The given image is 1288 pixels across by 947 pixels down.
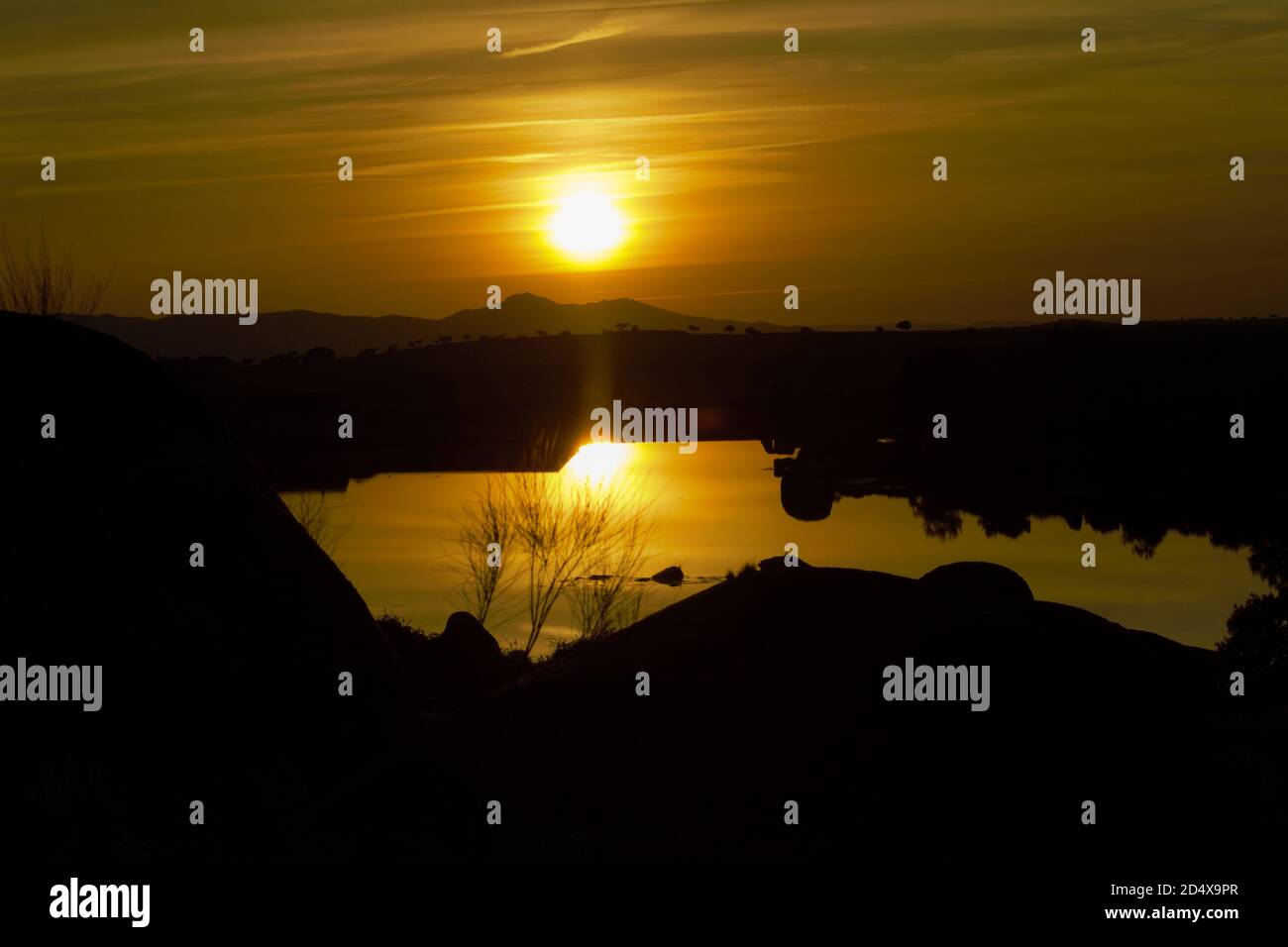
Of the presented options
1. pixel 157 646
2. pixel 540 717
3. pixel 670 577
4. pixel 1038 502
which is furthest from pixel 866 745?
pixel 1038 502

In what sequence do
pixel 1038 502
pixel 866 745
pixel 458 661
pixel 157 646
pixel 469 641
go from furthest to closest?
pixel 1038 502 < pixel 469 641 < pixel 458 661 < pixel 157 646 < pixel 866 745

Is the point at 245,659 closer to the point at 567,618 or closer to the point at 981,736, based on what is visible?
the point at 981,736

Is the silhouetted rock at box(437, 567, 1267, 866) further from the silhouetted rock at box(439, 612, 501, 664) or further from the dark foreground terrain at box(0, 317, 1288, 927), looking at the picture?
the silhouetted rock at box(439, 612, 501, 664)

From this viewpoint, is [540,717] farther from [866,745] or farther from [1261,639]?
[1261,639]

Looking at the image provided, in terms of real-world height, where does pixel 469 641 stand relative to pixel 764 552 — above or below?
below

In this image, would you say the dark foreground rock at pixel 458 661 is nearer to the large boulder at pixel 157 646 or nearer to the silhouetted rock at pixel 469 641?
the silhouetted rock at pixel 469 641

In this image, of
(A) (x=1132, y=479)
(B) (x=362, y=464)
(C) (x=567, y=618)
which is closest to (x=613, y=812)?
(C) (x=567, y=618)

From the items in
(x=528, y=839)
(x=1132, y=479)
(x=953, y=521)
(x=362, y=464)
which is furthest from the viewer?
(x=362, y=464)

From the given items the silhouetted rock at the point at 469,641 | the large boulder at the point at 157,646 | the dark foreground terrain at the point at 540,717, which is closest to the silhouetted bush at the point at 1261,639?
the dark foreground terrain at the point at 540,717
